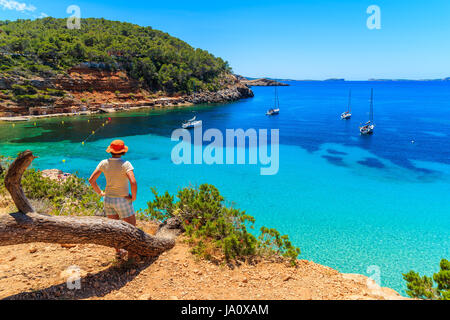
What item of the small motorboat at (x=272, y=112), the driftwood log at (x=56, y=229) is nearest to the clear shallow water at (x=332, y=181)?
the driftwood log at (x=56, y=229)

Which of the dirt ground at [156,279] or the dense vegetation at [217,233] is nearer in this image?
the dirt ground at [156,279]

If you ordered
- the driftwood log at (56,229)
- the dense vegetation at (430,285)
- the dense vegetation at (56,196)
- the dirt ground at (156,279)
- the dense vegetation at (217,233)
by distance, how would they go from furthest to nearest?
the dense vegetation at (56,196) → the dense vegetation at (217,233) → the dense vegetation at (430,285) → the dirt ground at (156,279) → the driftwood log at (56,229)

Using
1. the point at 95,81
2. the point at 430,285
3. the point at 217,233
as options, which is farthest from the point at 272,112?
the point at 430,285

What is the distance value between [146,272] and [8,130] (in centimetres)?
3294

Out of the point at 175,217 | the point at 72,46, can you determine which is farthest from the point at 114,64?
the point at 175,217

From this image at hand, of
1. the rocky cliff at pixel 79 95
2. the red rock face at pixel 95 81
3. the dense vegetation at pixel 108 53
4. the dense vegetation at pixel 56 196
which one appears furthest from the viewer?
the red rock face at pixel 95 81

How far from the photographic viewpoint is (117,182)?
412 centimetres

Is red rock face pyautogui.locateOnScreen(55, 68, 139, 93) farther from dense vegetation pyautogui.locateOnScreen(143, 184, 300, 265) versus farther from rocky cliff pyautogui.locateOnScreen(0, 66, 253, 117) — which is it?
dense vegetation pyautogui.locateOnScreen(143, 184, 300, 265)

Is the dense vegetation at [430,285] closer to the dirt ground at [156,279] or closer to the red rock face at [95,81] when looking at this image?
the dirt ground at [156,279]

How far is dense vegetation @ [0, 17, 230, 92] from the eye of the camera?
43.2 meters

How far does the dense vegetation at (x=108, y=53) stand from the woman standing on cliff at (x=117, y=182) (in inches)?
1830

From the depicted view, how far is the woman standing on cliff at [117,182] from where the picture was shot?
4.07 metres

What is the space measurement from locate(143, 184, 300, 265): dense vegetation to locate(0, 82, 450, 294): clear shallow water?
167 inches

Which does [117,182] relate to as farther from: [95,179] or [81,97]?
[81,97]
